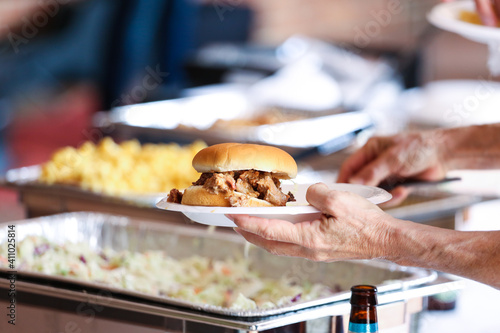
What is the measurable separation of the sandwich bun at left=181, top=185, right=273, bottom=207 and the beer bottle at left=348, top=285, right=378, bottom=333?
25cm

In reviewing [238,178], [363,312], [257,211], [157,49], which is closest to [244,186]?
[238,178]

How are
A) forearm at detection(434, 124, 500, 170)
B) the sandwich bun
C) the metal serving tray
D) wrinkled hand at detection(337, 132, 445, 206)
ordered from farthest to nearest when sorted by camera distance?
1. forearm at detection(434, 124, 500, 170)
2. wrinkled hand at detection(337, 132, 445, 206)
3. the metal serving tray
4. the sandwich bun

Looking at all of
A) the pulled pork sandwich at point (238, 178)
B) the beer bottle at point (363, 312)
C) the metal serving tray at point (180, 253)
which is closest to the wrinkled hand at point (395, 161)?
the metal serving tray at point (180, 253)

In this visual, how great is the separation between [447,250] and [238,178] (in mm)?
425

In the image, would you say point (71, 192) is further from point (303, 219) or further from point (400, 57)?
point (400, 57)

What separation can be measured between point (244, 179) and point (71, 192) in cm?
140

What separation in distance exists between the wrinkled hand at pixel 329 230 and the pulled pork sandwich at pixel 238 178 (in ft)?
0.23

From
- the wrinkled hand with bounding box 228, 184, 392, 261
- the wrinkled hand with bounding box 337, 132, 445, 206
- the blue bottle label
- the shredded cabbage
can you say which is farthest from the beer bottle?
the wrinkled hand with bounding box 337, 132, 445, 206

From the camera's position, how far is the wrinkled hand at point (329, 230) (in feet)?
4.13

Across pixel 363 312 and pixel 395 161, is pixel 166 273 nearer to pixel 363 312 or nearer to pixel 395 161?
pixel 395 161

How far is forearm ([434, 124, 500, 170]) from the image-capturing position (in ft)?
6.84

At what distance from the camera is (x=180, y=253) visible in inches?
85.4

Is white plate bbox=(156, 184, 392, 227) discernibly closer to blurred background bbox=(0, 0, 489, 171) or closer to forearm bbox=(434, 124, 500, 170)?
forearm bbox=(434, 124, 500, 170)

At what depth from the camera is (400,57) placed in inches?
197
